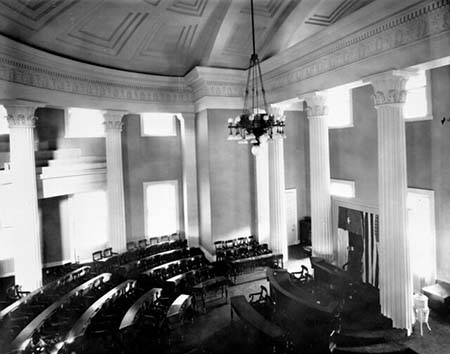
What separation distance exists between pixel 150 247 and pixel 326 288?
6878 mm

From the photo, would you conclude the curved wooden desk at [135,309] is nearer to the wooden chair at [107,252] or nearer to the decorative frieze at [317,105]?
the wooden chair at [107,252]

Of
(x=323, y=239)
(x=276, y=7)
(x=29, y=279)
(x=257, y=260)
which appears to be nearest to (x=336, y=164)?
(x=323, y=239)

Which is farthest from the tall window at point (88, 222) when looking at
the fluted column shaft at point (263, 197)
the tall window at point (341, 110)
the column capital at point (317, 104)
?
the tall window at point (341, 110)

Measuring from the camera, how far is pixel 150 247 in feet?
44.4

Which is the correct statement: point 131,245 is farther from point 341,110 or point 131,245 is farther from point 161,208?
point 341,110

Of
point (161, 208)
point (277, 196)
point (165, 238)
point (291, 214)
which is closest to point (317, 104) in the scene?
point (277, 196)

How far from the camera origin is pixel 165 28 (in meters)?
11.3

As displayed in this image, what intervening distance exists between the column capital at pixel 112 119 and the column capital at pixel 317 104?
21.6ft

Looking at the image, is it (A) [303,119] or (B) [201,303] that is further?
(A) [303,119]

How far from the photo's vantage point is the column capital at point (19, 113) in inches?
363

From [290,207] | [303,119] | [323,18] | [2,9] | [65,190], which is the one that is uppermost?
[323,18]

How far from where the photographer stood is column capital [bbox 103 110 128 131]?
12.5 m

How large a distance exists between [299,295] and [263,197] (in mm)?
5188

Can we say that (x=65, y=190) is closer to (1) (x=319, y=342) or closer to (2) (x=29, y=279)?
(2) (x=29, y=279)
